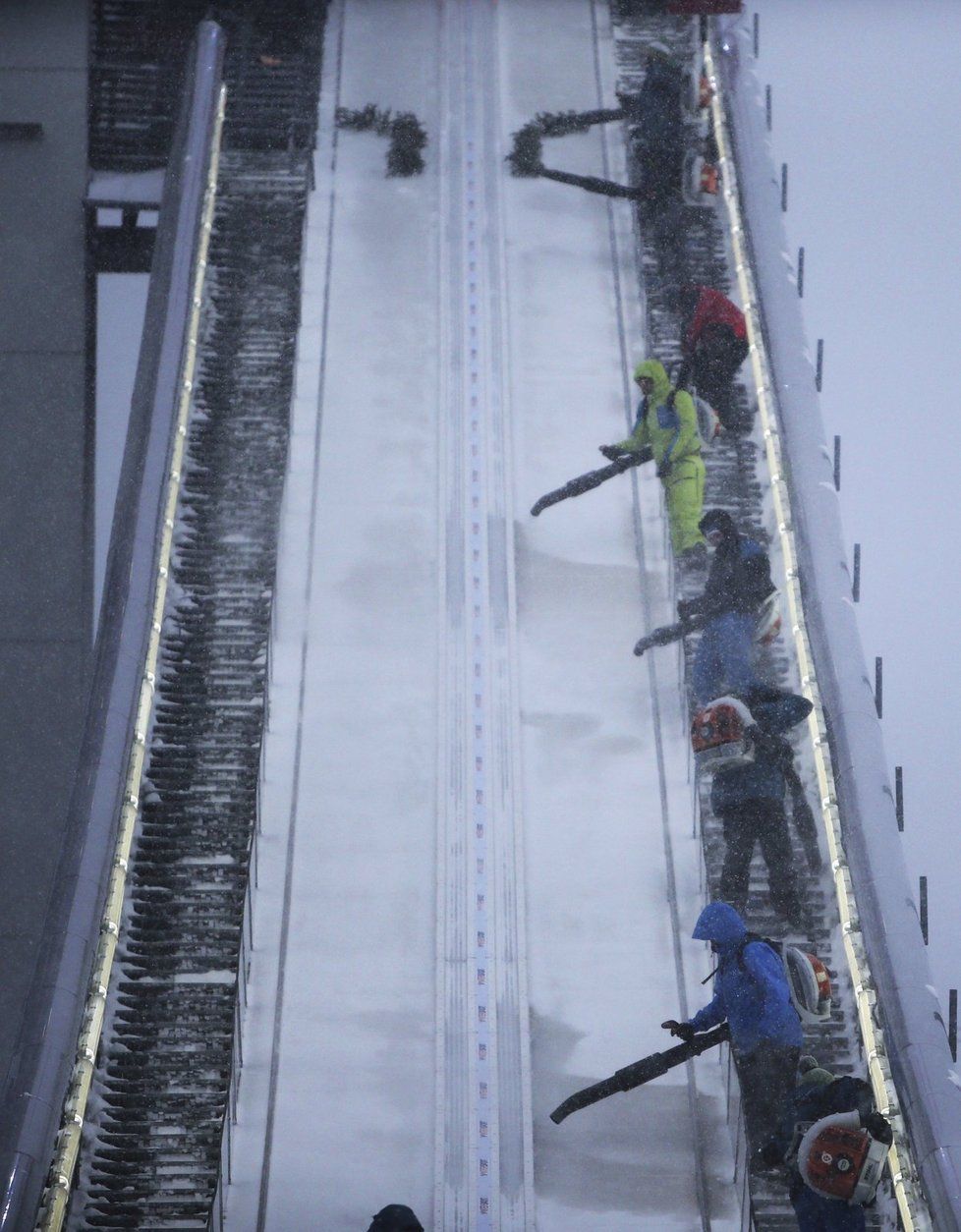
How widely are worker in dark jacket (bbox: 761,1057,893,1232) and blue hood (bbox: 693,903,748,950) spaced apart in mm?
635

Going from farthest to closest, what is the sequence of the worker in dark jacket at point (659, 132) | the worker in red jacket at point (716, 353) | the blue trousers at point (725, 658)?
the worker in dark jacket at point (659, 132)
the worker in red jacket at point (716, 353)
the blue trousers at point (725, 658)

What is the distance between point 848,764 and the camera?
1018 centimetres

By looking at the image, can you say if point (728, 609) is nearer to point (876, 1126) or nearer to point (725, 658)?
point (725, 658)

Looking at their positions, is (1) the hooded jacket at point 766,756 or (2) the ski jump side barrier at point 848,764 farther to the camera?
(1) the hooded jacket at point 766,756

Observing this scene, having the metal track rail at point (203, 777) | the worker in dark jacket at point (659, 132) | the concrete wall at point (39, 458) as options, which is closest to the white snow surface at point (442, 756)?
the metal track rail at point (203, 777)

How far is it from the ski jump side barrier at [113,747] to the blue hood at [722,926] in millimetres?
2566

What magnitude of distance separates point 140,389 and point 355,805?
325 centimetres

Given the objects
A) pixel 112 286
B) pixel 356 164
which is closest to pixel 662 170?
pixel 356 164

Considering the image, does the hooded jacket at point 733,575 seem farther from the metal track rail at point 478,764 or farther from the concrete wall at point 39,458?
the concrete wall at point 39,458

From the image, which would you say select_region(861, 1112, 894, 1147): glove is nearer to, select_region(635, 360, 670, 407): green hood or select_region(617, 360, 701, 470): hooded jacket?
select_region(617, 360, 701, 470): hooded jacket

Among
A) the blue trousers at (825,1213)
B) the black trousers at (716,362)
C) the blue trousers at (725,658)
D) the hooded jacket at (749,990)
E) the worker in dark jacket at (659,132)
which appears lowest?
the blue trousers at (825,1213)

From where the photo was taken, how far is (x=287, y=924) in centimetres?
1027

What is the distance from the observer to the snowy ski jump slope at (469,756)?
30.6 feet

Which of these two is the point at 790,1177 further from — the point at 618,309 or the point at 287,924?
the point at 618,309
